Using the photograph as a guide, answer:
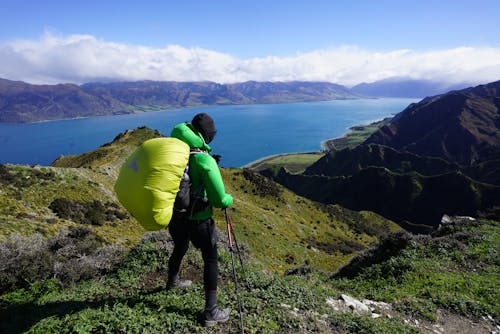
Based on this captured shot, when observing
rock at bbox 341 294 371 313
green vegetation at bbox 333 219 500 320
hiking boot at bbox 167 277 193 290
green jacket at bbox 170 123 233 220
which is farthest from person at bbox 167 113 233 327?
green vegetation at bbox 333 219 500 320

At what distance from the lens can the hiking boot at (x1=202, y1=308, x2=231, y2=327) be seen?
602cm

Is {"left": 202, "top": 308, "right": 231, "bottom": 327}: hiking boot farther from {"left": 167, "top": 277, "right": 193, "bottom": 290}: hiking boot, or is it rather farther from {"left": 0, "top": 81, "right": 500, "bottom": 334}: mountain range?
{"left": 167, "top": 277, "right": 193, "bottom": 290}: hiking boot

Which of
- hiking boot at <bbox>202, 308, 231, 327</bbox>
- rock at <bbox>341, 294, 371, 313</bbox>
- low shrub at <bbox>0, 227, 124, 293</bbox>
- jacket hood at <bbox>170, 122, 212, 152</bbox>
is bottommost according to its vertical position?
rock at <bbox>341, 294, 371, 313</bbox>

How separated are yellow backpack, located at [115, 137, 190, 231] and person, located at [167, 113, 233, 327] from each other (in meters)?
0.33

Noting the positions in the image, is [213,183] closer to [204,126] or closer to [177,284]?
[204,126]

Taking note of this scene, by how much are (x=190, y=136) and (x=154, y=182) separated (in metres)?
1.13

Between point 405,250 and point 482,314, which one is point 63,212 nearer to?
point 405,250

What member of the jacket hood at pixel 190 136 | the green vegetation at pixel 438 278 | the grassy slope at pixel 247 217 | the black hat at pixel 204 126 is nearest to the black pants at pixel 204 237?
the jacket hood at pixel 190 136

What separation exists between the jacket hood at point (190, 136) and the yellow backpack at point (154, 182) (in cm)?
26

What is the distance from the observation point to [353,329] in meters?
7.10

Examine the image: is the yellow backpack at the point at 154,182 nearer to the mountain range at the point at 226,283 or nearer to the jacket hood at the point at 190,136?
the jacket hood at the point at 190,136

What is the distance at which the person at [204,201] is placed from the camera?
5.51m

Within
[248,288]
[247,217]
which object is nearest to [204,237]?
[248,288]

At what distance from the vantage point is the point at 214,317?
6.13 meters
